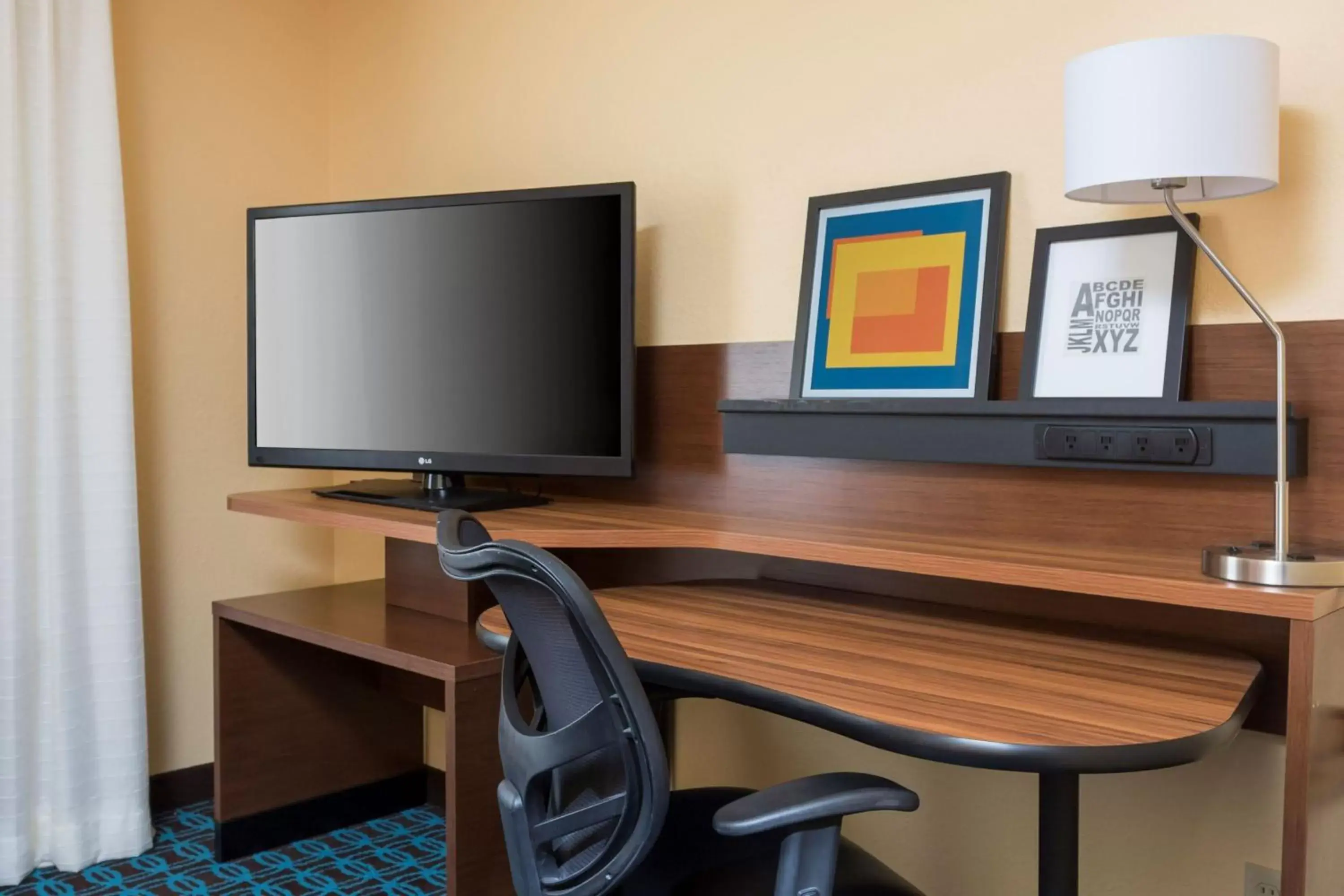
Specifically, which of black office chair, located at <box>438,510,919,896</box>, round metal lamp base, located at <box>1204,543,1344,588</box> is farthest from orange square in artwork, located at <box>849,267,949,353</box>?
black office chair, located at <box>438,510,919,896</box>

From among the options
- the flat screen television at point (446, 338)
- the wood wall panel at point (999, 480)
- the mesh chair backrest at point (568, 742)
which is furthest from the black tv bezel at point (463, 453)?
the mesh chair backrest at point (568, 742)

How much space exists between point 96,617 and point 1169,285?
2353mm

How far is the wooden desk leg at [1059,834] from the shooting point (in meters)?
1.47

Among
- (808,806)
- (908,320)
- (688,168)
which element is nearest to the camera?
(808,806)

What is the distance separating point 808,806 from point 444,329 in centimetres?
162

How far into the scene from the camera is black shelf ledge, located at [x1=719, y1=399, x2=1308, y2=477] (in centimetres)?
158

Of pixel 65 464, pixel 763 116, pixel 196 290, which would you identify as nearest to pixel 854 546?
pixel 763 116

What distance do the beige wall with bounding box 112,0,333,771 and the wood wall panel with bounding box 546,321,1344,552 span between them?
40.1 inches

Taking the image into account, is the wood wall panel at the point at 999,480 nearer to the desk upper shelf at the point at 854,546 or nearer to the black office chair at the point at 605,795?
the desk upper shelf at the point at 854,546

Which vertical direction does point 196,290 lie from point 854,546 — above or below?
above

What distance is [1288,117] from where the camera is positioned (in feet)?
5.26

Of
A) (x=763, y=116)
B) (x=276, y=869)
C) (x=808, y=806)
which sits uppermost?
(x=763, y=116)

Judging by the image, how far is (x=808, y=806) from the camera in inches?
45.2

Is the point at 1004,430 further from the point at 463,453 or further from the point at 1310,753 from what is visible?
the point at 463,453
